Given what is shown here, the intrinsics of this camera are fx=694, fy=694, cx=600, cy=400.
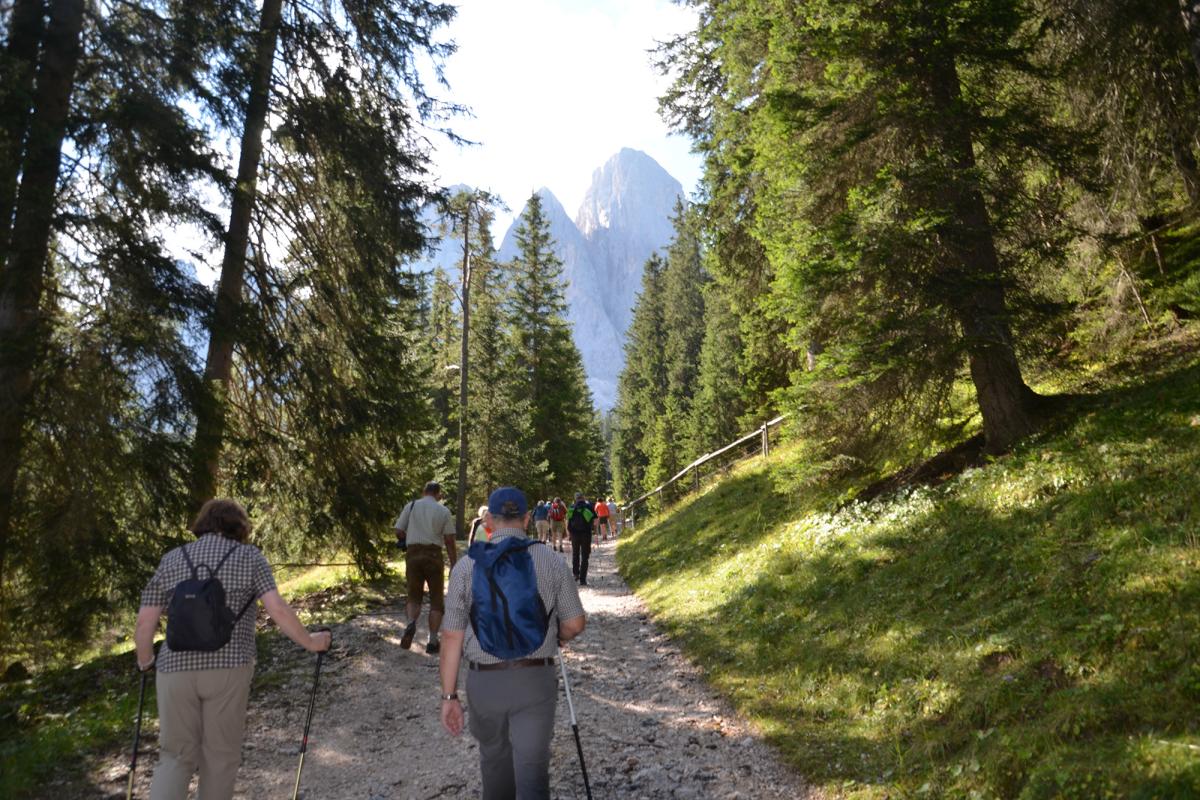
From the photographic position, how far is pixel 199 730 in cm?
383

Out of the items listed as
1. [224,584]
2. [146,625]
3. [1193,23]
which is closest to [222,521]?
[224,584]

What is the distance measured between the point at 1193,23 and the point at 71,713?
1285 cm

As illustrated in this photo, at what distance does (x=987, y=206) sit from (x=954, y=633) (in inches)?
208

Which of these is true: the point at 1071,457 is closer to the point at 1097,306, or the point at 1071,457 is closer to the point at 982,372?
the point at 982,372

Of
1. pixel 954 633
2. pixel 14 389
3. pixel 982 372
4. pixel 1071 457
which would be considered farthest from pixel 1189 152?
pixel 14 389

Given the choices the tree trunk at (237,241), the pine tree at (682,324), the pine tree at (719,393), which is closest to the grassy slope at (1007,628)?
the tree trunk at (237,241)

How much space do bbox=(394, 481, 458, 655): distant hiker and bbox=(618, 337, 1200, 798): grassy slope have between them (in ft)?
11.2

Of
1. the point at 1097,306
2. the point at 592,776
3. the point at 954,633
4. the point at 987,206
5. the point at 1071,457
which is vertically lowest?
the point at 592,776

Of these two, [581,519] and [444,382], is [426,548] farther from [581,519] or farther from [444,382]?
[444,382]

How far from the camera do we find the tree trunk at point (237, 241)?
859cm

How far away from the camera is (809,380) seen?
8484mm

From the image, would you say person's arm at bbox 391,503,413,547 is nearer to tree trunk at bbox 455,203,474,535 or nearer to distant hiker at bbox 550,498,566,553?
distant hiker at bbox 550,498,566,553

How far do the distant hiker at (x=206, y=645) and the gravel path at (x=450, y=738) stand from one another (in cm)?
178

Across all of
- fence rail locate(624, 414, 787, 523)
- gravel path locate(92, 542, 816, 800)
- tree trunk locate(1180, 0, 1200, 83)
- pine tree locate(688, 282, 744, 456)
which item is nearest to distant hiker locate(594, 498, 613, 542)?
fence rail locate(624, 414, 787, 523)
